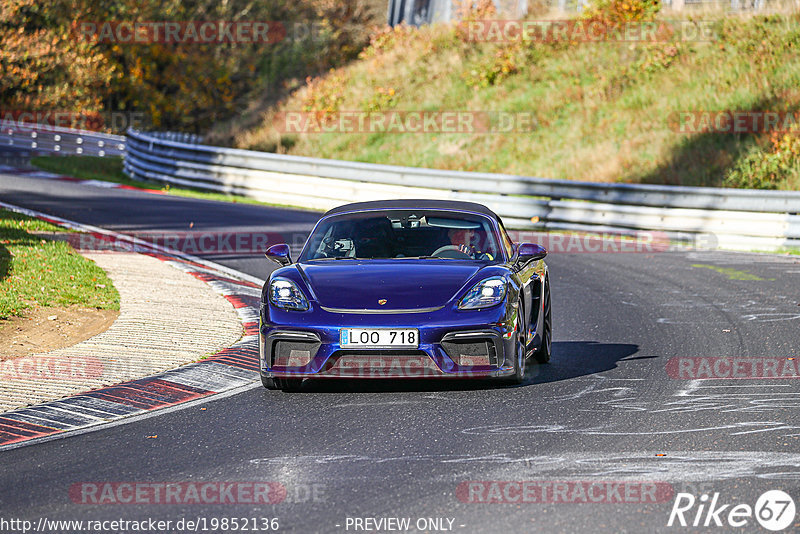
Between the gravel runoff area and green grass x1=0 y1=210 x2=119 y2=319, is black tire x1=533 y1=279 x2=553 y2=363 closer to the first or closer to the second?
the gravel runoff area

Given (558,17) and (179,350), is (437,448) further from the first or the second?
(558,17)

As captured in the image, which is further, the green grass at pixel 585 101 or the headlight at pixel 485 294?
the green grass at pixel 585 101

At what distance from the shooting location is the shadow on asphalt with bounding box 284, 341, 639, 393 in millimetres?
8320

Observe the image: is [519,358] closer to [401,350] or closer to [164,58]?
[401,350]

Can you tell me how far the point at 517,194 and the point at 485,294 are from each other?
14.8m

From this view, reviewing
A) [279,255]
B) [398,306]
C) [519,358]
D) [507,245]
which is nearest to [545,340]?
[507,245]

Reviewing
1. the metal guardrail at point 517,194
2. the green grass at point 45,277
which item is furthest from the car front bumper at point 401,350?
the metal guardrail at point 517,194

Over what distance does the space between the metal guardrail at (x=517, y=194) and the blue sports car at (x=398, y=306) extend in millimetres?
10723

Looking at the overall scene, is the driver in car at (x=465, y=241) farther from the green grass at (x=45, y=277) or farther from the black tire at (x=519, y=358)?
the green grass at (x=45, y=277)

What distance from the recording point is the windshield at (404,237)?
352 inches

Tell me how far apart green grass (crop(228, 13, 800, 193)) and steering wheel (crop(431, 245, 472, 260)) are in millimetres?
15283

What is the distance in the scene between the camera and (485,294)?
8.05 metres

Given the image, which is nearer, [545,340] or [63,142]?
Result: [545,340]

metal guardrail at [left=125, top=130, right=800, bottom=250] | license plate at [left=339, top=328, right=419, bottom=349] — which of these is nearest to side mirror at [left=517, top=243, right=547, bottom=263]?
license plate at [left=339, top=328, right=419, bottom=349]
